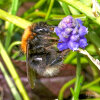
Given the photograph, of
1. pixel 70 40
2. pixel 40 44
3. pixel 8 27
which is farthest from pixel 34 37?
pixel 8 27

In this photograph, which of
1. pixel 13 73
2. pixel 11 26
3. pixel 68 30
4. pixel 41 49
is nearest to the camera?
pixel 68 30

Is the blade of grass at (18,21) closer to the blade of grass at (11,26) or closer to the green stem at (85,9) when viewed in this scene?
the blade of grass at (11,26)

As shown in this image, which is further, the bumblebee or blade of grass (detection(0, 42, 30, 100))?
blade of grass (detection(0, 42, 30, 100))

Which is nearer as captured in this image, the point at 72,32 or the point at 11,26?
→ the point at 72,32

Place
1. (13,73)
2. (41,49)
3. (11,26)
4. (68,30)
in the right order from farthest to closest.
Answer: (11,26) → (13,73) → (41,49) → (68,30)

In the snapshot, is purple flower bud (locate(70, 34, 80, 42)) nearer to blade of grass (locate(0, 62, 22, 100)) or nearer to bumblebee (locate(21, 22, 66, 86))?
bumblebee (locate(21, 22, 66, 86))

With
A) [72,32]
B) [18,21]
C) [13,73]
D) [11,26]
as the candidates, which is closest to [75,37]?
[72,32]

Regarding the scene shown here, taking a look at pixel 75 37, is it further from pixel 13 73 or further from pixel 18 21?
pixel 13 73

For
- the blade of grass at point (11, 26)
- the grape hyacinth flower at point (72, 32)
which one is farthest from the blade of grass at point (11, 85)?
the grape hyacinth flower at point (72, 32)

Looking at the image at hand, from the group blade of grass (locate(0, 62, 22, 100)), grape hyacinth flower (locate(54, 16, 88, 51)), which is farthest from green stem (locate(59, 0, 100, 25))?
blade of grass (locate(0, 62, 22, 100))
